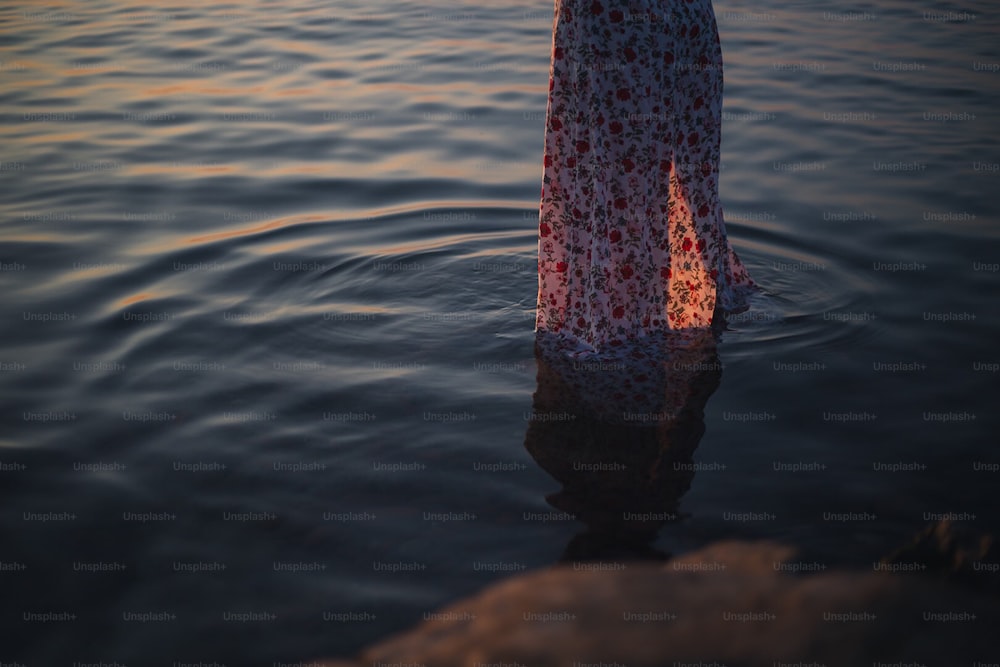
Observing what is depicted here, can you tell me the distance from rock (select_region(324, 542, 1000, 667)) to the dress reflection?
1.12m

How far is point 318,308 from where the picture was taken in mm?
4801

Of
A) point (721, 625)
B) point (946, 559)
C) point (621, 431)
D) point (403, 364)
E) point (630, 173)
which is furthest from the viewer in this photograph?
point (403, 364)

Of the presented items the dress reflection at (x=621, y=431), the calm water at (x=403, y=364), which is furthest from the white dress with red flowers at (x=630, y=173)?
the calm water at (x=403, y=364)

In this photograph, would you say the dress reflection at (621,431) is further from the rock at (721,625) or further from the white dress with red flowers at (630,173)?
the rock at (721,625)

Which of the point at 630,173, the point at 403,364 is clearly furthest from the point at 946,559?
the point at 403,364

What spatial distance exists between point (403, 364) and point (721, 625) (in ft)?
9.02

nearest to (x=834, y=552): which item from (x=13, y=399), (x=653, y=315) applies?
(x=653, y=315)

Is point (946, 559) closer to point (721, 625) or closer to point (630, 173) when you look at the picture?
point (721, 625)

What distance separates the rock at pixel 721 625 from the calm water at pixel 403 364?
102cm

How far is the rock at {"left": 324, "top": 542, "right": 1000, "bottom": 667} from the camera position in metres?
1.58

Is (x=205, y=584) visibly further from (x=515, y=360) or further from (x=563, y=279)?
(x=563, y=279)

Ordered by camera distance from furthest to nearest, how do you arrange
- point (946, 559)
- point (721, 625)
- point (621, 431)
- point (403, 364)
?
point (403, 364) < point (621, 431) < point (946, 559) < point (721, 625)

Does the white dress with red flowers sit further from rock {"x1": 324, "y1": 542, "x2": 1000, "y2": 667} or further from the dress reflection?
rock {"x1": 324, "y1": 542, "x2": 1000, "y2": 667}

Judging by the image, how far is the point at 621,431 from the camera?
3.59 metres
